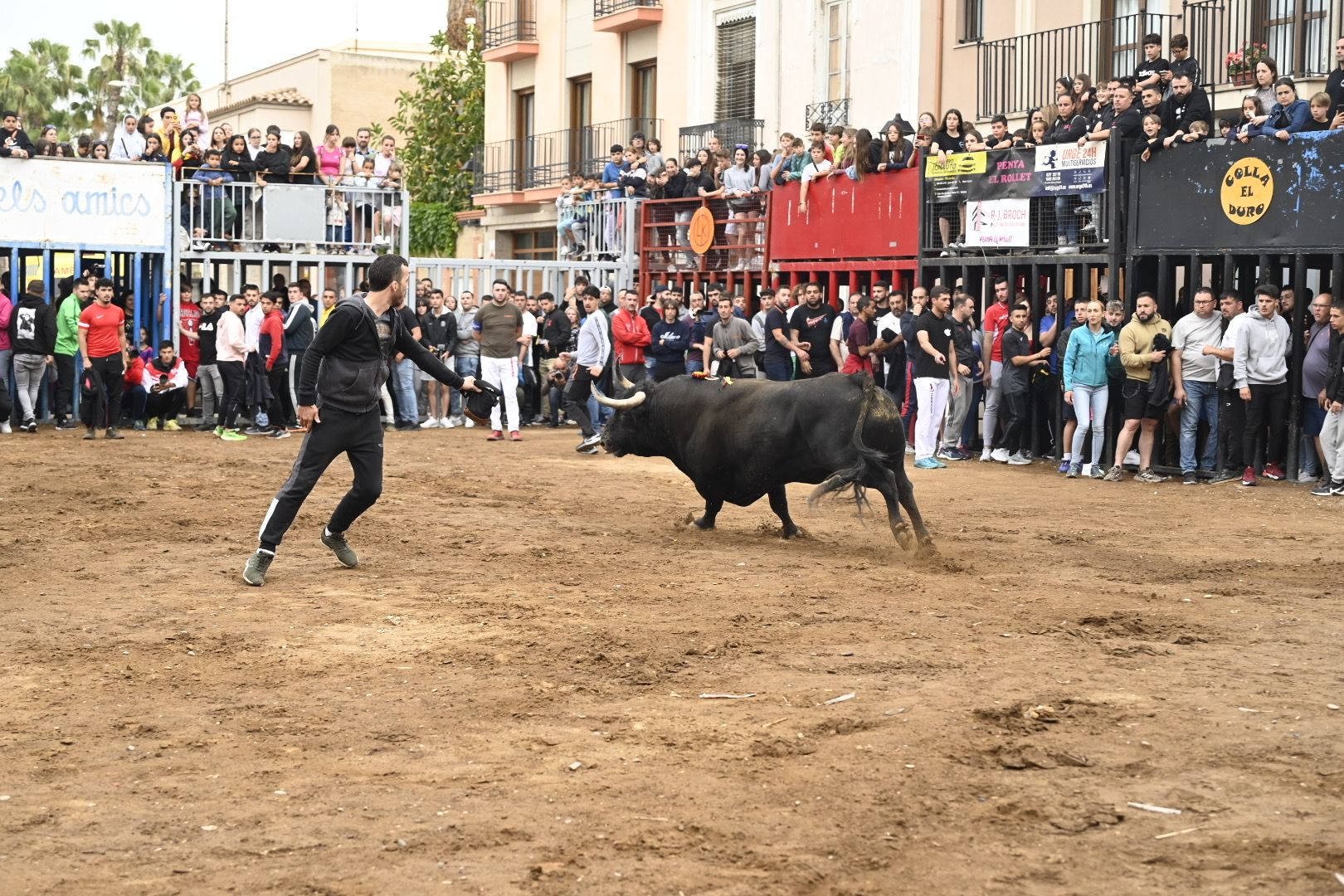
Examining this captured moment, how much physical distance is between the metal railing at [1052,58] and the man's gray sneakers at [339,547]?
15118mm

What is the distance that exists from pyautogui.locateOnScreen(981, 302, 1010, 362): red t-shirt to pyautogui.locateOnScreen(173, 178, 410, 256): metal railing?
28.9 feet

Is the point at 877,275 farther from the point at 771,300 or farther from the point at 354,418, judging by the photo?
the point at 354,418

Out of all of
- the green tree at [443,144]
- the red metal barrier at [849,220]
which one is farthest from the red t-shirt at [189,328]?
the green tree at [443,144]

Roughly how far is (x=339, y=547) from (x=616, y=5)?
80.2 feet

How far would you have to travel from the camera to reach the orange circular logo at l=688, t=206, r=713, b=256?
2269cm

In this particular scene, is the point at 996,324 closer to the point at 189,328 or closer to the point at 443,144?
the point at 189,328

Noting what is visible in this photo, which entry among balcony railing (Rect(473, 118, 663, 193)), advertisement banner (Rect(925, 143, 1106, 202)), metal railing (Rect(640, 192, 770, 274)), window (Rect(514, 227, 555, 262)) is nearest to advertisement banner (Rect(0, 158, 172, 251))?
metal railing (Rect(640, 192, 770, 274))

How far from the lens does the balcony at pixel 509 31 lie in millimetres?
36031

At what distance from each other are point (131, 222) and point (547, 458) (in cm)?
709

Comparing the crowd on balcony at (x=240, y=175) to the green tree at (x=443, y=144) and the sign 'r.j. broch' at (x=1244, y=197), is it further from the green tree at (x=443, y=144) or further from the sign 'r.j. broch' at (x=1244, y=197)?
the green tree at (x=443, y=144)

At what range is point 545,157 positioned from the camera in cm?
3578

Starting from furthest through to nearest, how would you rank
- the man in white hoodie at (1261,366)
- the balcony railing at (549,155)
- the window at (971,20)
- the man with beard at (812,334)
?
the balcony railing at (549,155), the window at (971,20), the man with beard at (812,334), the man in white hoodie at (1261,366)

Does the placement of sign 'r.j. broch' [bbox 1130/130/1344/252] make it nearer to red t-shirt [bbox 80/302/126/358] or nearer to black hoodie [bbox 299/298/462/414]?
black hoodie [bbox 299/298/462/414]

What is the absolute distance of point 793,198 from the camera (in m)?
20.9
